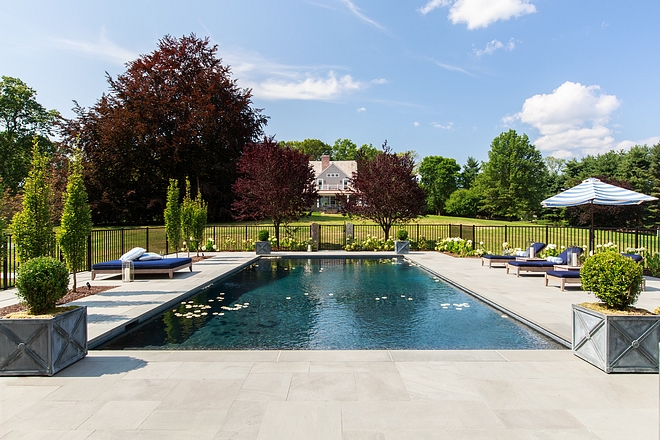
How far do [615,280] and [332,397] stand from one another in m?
3.38

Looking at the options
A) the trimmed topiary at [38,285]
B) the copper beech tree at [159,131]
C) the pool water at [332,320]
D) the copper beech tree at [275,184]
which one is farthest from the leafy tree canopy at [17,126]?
the trimmed topiary at [38,285]

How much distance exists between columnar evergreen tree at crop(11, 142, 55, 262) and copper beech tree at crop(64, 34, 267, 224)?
2088 centimetres

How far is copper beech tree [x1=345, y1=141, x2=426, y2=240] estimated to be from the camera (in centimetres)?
1950

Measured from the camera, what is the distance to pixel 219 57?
104ft

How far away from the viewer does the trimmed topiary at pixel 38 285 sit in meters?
4.34

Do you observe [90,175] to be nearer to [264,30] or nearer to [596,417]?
[264,30]

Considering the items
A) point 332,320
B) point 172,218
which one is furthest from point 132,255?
point 332,320

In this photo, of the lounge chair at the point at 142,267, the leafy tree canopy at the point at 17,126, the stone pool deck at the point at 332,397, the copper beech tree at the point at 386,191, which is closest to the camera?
the stone pool deck at the point at 332,397

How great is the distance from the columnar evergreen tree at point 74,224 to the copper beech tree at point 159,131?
19809 mm

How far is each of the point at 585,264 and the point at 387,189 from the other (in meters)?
14.9

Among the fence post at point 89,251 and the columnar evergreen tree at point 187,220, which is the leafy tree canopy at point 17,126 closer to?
the columnar evergreen tree at point 187,220

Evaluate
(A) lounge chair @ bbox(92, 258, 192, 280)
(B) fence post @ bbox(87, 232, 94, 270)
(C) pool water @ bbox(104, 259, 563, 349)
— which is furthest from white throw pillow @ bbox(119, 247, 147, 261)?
(C) pool water @ bbox(104, 259, 563, 349)

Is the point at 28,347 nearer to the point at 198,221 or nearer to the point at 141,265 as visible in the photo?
the point at 141,265

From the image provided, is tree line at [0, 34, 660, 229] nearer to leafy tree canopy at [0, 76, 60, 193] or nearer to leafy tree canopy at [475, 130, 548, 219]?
leafy tree canopy at [0, 76, 60, 193]
